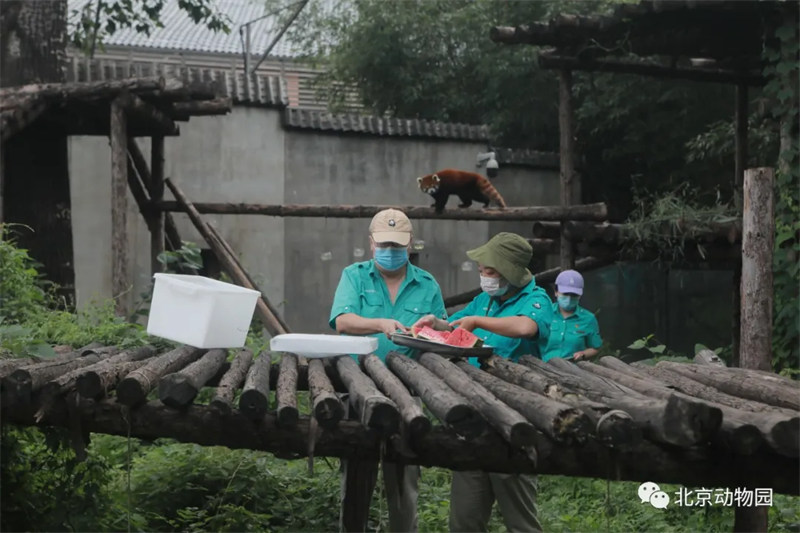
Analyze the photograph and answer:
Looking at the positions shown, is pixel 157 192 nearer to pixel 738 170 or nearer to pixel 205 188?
pixel 205 188

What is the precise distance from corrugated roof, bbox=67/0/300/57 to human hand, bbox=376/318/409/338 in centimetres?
1921

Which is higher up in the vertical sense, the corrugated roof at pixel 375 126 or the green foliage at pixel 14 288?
the corrugated roof at pixel 375 126

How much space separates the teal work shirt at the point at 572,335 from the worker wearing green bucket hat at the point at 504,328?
1045 mm

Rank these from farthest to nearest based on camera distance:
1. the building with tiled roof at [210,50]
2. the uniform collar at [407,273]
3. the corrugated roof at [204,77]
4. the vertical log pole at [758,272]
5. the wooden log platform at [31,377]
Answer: the building with tiled roof at [210,50]
the corrugated roof at [204,77]
the vertical log pole at [758,272]
the uniform collar at [407,273]
the wooden log platform at [31,377]

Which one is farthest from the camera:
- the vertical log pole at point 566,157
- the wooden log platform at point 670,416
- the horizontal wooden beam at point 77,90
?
the vertical log pole at point 566,157

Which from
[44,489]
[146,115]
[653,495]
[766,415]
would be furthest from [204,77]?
[766,415]

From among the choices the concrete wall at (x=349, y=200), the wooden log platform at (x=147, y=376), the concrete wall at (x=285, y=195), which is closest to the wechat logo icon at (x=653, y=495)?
the wooden log platform at (x=147, y=376)

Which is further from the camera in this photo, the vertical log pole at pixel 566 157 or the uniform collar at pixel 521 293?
the vertical log pole at pixel 566 157

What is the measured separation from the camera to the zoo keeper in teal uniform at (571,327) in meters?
6.62

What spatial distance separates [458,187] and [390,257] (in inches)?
292

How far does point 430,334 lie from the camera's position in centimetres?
504

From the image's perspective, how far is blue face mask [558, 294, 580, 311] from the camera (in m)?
6.79

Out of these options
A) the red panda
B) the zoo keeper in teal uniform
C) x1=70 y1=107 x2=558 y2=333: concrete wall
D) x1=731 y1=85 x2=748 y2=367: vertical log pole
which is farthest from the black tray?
x1=70 y1=107 x2=558 y2=333: concrete wall

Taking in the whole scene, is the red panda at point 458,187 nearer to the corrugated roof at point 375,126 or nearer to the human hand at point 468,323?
the corrugated roof at point 375,126
